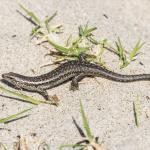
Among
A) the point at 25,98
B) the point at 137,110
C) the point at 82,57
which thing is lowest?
the point at 137,110

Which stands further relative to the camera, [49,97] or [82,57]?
[82,57]

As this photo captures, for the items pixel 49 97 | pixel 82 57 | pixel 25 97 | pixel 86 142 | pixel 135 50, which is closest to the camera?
pixel 86 142

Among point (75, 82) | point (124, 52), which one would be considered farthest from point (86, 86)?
point (124, 52)

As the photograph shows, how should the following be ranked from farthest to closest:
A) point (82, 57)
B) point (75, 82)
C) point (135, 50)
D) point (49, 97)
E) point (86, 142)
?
1. point (135, 50)
2. point (82, 57)
3. point (75, 82)
4. point (49, 97)
5. point (86, 142)

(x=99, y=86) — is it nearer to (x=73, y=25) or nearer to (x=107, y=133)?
(x=107, y=133)

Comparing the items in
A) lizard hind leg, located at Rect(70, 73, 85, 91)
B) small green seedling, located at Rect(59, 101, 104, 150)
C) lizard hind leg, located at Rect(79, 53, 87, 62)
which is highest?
lizard hind leg, located at Rect(79, 53, 87, 62)

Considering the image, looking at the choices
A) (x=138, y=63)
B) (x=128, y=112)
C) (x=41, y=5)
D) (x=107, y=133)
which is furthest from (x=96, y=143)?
(x=41, y=5)

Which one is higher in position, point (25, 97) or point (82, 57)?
point (82, 57)

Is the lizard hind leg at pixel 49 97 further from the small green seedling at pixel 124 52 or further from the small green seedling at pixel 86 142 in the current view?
the small green seedling at pixel 124 52

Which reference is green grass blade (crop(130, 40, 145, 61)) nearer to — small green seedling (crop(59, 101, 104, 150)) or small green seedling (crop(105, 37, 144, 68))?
small green seedling (crop(105, 37, 144, 68))

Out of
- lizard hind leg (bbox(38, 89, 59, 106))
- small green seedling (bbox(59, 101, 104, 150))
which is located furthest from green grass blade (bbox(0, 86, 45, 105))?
small green seedling (bbox(59, 101, 104, 150))

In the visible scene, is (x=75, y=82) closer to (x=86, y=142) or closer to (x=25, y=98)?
(x=25, y=98)
